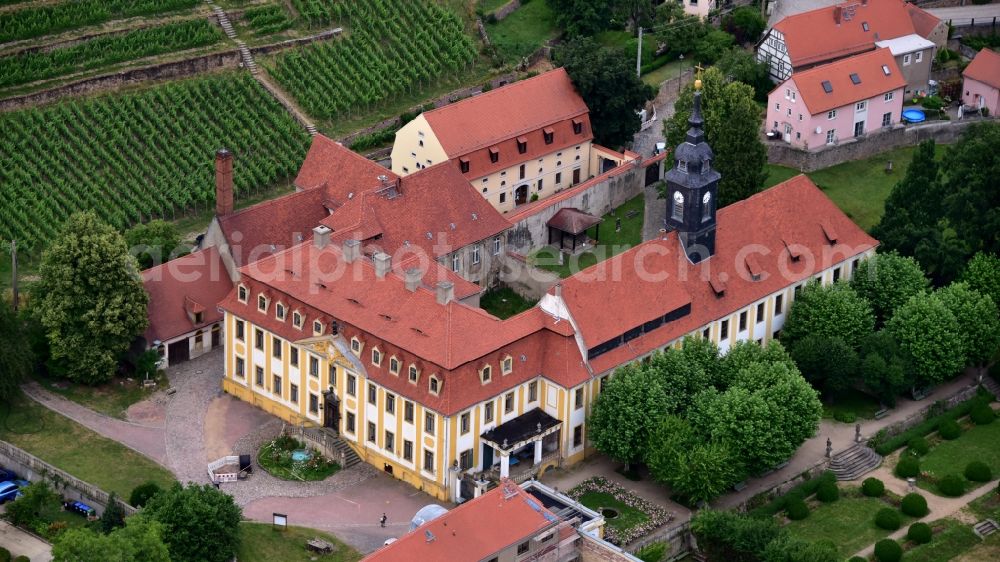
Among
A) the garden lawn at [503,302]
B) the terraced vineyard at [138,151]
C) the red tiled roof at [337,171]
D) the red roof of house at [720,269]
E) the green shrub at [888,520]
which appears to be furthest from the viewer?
the terraced vineyard at [138,151]

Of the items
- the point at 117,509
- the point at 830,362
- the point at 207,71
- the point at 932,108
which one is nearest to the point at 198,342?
the point at 117,509

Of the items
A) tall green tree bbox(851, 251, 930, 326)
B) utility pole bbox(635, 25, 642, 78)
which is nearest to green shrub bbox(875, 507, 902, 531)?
tall green tree bbox(851, 251, 930, 326)

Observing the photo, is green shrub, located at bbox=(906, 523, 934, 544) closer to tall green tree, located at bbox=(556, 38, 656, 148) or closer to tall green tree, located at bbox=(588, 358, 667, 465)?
tall green tree, located at bbox=(588, 358, 667, 465)

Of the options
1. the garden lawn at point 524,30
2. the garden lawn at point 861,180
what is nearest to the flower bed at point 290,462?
the garden lawn at point 861,180

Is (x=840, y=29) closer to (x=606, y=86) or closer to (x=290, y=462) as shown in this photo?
(x=606, y=86)

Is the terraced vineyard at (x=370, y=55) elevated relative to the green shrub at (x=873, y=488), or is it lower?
elevated

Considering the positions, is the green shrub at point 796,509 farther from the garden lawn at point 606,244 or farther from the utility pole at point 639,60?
the utility pole at point 639,60
